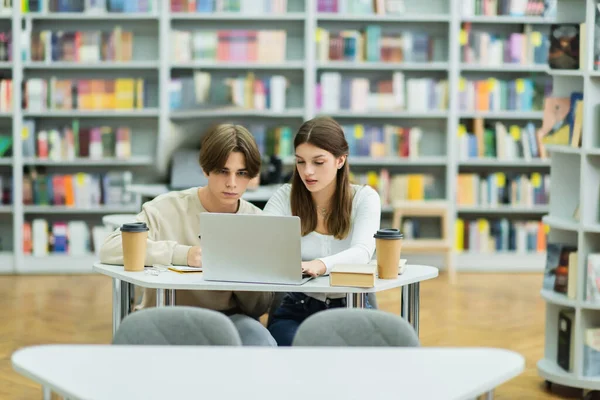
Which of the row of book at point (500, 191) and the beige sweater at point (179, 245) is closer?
the beige sweater at point (179, 245)

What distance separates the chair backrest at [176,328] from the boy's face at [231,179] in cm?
97

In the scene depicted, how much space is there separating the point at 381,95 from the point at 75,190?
8.15ft

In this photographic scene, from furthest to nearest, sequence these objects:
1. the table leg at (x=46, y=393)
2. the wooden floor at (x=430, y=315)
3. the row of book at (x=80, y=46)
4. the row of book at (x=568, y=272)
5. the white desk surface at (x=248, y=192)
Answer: the row of book at (x=80, y=46) < the white desk surface at (x=248, y=192) < the wooden floor at (x=430, y=315) < the row of book at (x=568, y=272) < the table leg at (x=46, y=393)

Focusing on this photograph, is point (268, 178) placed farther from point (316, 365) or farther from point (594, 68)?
point (316, 365)

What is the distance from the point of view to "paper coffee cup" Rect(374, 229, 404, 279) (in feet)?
11.2

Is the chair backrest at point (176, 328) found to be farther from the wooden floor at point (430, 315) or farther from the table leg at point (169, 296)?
the wooden floor at point (430, 315)

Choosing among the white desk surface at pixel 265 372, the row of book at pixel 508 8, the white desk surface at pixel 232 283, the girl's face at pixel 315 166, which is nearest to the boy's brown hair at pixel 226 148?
the girl's face at pixel 315 166

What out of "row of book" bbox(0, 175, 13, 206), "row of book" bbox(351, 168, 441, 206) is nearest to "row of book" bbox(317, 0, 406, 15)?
"row of book" bbox(351, 168, 441, 206)

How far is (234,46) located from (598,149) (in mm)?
3920

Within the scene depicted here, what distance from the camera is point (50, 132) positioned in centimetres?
745

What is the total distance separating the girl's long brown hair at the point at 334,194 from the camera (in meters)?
3.71

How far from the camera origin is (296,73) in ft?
25.7

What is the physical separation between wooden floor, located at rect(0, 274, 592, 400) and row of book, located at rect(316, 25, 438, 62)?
175 centimetres

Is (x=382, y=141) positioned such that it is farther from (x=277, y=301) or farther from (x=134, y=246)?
(x=134, y=246)
